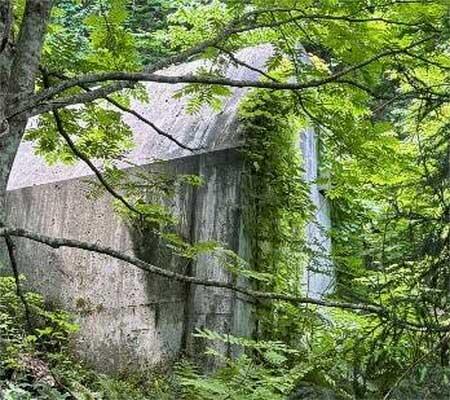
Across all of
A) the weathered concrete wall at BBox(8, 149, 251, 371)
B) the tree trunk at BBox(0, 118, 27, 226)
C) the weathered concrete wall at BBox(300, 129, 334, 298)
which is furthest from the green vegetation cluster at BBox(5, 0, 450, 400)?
the weathered concrete wall at BBox(300, 129, 334, 298)

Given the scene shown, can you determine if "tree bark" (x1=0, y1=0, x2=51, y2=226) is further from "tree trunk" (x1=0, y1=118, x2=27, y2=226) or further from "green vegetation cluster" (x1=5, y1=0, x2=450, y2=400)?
"green vegetation cluster" (x1=5, y1=0, x2=450, y2=400)

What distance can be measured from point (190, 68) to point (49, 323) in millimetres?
3187

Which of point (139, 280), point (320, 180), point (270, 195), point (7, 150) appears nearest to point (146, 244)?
point (139, 280)

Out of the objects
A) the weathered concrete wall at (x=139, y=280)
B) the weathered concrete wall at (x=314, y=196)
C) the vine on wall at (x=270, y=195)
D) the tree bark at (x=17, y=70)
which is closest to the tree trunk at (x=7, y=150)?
the tree bark at (x=17, y=70)

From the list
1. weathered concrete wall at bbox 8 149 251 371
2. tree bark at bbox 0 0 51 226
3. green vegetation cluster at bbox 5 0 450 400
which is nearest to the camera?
tree bark at bbox 0 0 51 226

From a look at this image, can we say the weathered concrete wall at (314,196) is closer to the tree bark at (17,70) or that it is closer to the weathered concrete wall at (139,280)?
the weathered concrete wall at (139,280)

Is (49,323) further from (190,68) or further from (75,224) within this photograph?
(190,68)

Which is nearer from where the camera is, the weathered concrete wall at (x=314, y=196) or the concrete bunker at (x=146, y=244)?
the concrete bunker at (x=146, y=244)

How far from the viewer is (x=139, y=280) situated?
5855mm

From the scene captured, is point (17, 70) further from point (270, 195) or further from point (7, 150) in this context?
point (270, 195)

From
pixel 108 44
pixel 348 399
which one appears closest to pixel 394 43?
pixel 108 44

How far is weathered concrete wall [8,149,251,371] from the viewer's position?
18.0 feet

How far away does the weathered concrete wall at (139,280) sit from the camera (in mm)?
5473

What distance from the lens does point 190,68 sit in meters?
7.58
